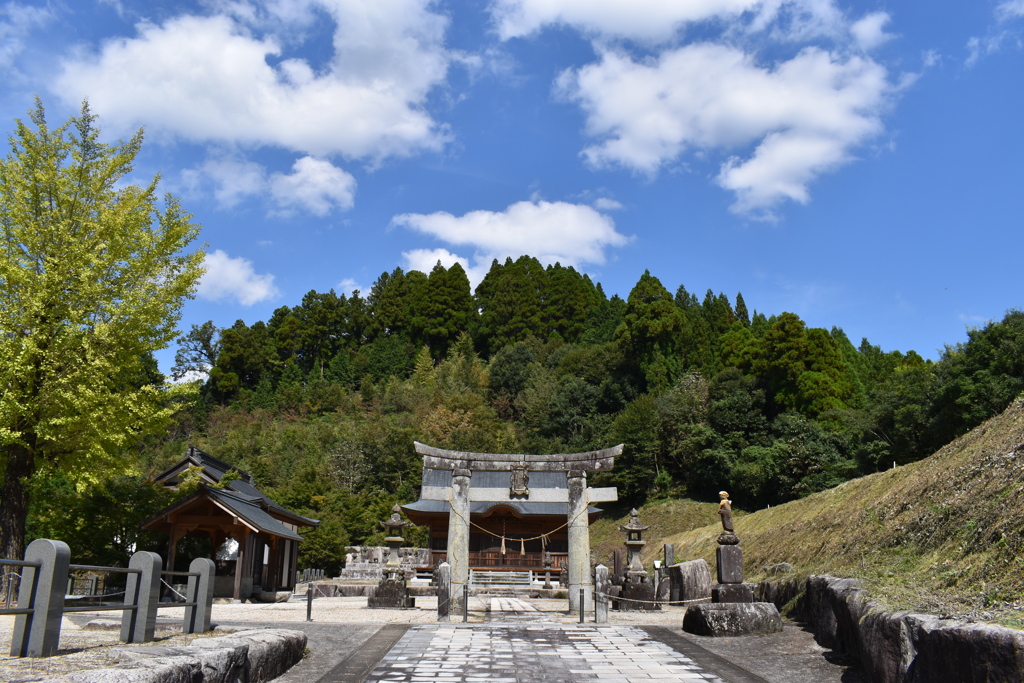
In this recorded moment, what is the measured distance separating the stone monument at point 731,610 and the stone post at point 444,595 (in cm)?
485

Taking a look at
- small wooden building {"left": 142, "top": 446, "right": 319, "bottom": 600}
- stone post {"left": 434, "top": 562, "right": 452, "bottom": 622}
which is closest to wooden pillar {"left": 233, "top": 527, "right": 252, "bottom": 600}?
small wooden building {"left": 142, "top": 446, "right": 319, "bottom": 600}

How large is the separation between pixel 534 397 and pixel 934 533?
42342 mm

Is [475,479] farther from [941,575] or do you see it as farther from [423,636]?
[941,575]

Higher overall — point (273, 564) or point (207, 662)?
point (207, 662)

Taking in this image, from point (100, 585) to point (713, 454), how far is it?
101 ft

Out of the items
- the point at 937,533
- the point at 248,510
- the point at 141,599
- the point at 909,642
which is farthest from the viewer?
the point at 248,510

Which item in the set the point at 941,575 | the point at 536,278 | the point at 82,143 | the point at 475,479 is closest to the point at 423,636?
the point at 941,575

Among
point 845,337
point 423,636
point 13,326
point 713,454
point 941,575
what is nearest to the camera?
point 941,575

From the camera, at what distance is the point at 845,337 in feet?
189

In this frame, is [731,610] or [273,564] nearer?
[731,610]

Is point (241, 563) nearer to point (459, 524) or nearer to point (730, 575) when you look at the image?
point (459, 524)

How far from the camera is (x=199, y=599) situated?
738 centimetres

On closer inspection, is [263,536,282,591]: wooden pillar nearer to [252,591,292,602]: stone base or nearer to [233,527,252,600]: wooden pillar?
[252,591,292,602]: stone base

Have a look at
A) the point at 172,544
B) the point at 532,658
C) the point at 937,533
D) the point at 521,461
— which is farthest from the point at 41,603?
the point at 172,544
